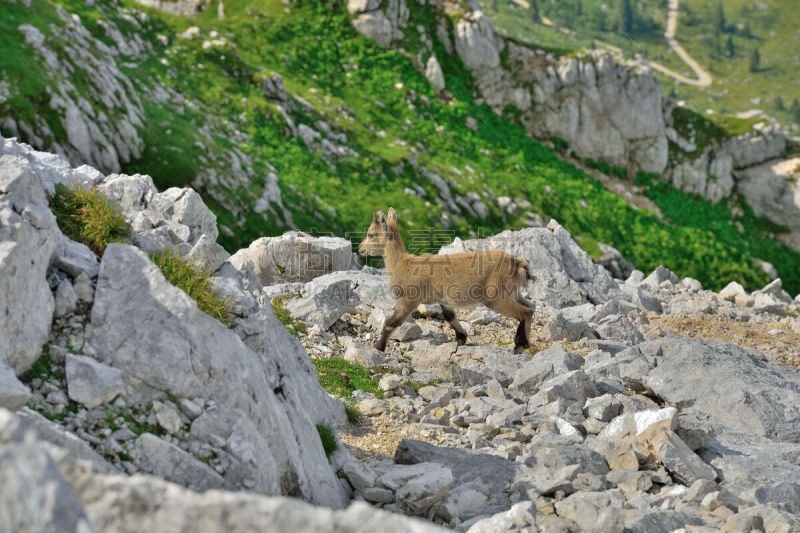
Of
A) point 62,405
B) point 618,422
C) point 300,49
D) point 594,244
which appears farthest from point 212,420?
point 300,49

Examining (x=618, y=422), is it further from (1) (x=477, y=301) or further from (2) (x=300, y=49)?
(2) (x=300, y=49)

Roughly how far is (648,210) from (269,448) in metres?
63.3

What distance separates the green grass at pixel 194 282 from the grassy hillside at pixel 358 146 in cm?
2788

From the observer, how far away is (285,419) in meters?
9.37

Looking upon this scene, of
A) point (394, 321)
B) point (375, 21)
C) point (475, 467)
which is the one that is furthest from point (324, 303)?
point (375, 21)

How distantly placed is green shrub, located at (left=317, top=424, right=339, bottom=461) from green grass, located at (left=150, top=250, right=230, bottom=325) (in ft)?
8.33

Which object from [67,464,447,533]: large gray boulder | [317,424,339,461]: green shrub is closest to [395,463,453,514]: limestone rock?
[317,424,339,461]: green shrub

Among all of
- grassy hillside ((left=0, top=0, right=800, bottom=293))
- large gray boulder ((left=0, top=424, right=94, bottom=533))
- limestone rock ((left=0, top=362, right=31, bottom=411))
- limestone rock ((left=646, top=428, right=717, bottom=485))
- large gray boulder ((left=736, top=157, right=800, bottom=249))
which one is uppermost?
large gray boulder ((left=0, top=424, right=94, bottom=533))

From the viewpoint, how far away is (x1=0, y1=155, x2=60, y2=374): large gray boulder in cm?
739

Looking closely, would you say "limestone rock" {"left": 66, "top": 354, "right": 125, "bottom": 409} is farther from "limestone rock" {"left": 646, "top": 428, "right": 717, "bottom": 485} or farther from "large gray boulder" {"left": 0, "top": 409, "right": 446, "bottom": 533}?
Answer: "limestone rock" {"left": 646, "top": 428, "right": 717, "bottom": 485}

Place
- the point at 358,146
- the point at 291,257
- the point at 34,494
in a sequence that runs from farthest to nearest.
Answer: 1. the point at 358,146
2. the point at 291,257
3. the point at 34,494

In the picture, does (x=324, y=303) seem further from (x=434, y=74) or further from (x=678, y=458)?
(x=434, y=74)

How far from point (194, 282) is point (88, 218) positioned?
209cm

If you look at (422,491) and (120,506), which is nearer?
(120,506)
